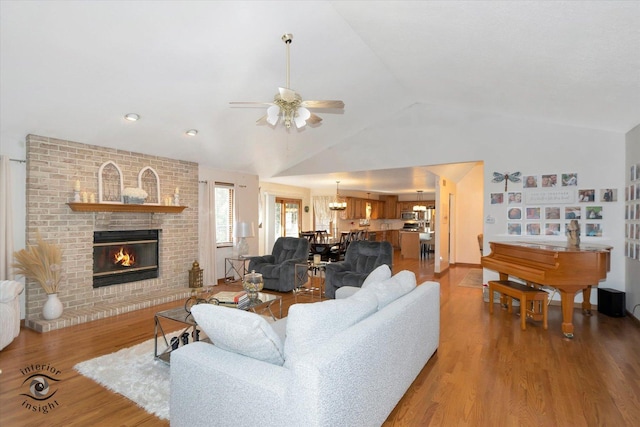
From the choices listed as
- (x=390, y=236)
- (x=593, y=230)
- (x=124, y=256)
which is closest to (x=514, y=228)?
(x=593, y=230)

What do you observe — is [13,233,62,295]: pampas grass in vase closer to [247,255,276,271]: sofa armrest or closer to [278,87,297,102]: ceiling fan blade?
[247,255,276,271]: sofa armrest

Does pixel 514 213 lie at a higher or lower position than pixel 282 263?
higher

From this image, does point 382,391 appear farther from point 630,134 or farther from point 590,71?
point 630,134

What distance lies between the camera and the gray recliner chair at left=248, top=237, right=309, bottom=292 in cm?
585

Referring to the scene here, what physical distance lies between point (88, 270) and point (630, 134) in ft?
24.6

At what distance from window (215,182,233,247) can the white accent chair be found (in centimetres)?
355

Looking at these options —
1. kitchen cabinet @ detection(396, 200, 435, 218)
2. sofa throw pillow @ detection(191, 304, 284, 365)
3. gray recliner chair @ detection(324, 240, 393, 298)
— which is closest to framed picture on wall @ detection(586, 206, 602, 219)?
gray recliner chair @ detection(324, 240, 393, 298)

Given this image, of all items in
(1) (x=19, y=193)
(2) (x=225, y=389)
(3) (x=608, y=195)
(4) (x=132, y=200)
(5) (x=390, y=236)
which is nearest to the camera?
(2) (x=225, y=389)

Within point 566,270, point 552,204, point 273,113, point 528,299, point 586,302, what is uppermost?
point 273,113

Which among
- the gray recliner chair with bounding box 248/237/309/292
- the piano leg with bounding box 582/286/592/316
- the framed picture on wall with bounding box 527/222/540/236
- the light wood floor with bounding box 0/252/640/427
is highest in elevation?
the framed picture on wall with bounding box 527/222/540/236

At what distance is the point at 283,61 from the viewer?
149 inches

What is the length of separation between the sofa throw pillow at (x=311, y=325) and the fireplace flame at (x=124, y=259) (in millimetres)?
4432

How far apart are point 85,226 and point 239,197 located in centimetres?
305

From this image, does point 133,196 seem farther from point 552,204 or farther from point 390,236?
point 390,236
